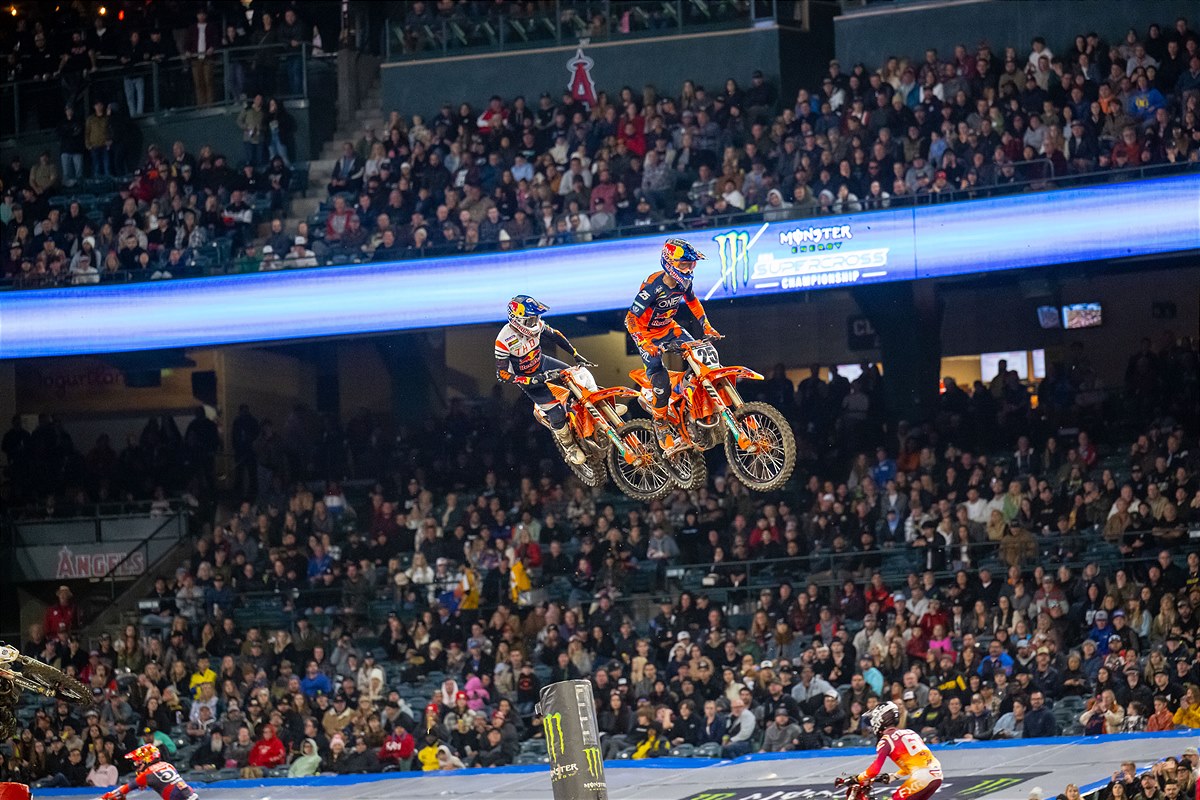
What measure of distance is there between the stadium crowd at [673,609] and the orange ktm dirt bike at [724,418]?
4.83 metres

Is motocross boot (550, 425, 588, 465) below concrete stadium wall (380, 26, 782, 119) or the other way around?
below

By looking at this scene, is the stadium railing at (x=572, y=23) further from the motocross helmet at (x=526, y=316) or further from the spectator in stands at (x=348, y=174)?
the motocross helmet at (x=526, y=316)

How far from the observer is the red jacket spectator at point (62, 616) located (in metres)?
28.0

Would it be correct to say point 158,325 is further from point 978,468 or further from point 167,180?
point 978,468

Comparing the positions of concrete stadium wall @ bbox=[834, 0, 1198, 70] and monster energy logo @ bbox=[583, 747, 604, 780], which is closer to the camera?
monster energy logo @ bbox=[583, 747, 604, 780]

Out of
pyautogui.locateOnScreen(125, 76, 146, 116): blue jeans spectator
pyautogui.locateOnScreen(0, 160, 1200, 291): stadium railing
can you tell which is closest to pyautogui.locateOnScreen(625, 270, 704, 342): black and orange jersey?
pyautogui.locateOnScreen(0, 160, 1200, 291): stadium railing

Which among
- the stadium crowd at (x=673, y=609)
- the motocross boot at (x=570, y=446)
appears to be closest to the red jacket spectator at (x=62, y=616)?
the stadium crowd at (x=673, y=609)

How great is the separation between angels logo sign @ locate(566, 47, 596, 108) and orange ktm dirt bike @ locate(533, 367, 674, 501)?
12712 mm

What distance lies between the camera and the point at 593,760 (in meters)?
12.4

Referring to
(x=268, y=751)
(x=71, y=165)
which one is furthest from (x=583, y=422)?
(x=71, y=165)

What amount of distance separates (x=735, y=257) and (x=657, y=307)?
7508 mm

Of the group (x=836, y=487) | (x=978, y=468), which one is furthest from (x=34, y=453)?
(x=978, y=468)

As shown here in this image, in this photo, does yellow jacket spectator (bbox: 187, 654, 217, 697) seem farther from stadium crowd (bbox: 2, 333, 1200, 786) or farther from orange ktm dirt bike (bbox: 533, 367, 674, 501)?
Answer: orange ktm dirt bike (bbox: 533, 367, 674, 501)

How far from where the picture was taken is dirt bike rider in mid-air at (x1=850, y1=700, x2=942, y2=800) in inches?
648
